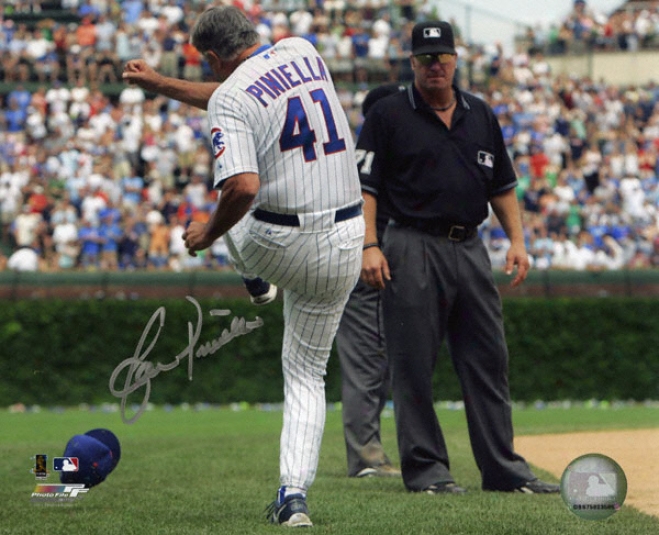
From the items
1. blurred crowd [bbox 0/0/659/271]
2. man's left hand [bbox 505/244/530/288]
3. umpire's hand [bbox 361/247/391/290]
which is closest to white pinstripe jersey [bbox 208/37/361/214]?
umpire's hand [bbox 361/247/391/290]

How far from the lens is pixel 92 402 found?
552 inches

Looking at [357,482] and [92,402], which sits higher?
[357,482]

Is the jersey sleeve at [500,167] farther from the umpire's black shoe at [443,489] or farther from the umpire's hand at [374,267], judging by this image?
the umpire's black shoe at [443,489]

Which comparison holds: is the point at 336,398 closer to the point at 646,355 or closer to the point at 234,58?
the point at 646,355

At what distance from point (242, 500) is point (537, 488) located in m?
1.46

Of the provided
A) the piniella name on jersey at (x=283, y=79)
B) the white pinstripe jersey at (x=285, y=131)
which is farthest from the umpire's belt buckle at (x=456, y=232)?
the piniella name on jersey at (x=283, y=79)

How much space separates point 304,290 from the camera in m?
4.95

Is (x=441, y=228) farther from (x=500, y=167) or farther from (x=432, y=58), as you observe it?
(x=432, y=58)

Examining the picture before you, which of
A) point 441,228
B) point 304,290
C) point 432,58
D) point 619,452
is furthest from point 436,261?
point 619,452

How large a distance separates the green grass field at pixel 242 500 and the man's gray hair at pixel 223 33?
6.22ft

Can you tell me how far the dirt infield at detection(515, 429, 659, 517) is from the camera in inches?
241

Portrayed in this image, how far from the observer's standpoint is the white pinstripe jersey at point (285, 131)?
472 cm

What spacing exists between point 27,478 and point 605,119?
1889 centimetres

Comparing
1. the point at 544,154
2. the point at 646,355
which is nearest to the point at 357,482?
the point at 646,355
